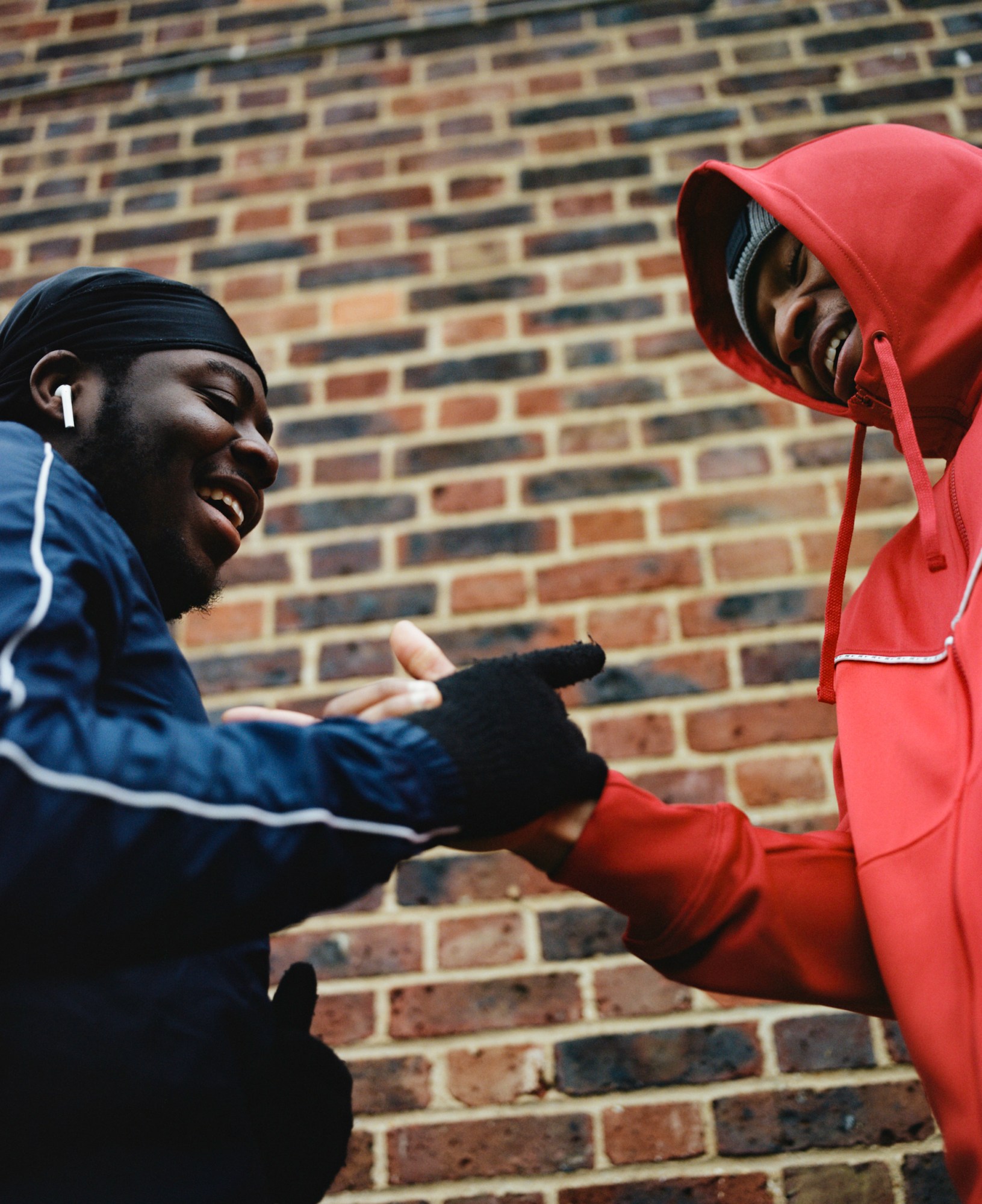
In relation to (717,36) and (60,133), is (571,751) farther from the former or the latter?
(60,133)

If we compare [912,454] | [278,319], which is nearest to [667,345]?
[278,319]

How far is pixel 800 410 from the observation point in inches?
84.0

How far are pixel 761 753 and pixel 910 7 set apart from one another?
184cm

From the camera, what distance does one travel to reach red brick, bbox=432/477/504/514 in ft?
6.97

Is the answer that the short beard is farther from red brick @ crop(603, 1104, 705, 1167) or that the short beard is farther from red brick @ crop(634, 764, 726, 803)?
red brick @ crop(603, 1104, 705, 1167)

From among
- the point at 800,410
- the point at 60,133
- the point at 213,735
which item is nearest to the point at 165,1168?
the point at 213,735

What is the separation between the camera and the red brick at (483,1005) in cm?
172

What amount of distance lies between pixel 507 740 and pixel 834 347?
89cm

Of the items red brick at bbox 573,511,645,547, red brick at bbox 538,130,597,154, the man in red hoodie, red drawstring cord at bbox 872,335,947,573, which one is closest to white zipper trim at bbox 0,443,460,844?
the man in red hoodie

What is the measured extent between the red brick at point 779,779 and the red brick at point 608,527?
484 mm

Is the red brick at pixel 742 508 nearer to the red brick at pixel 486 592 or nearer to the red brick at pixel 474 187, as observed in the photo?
the red brick at pixel 486 592

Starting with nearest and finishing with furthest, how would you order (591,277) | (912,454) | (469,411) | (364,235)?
(912,454) → (469,411) → (591,277) → (364,235)

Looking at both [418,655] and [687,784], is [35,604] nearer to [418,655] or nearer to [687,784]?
[418,655]

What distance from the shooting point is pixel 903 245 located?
143cm
